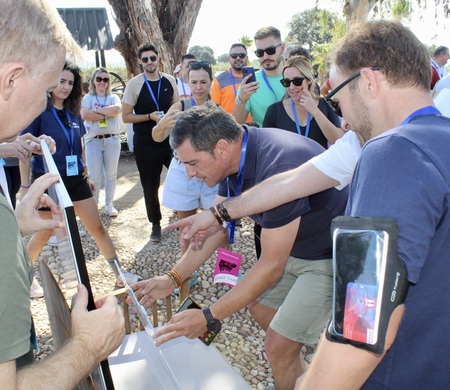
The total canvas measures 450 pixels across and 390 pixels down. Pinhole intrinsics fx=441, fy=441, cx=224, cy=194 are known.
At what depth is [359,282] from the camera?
36.5 inches

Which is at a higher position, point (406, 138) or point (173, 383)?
point (406, 138)

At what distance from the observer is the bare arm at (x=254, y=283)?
2.14 meters

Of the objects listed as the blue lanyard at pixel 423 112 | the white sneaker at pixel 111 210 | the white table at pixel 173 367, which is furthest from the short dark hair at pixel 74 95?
the blue lanyard at pixel 423 112

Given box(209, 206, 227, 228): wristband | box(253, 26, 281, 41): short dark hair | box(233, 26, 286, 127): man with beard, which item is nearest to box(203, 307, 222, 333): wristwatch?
Result: box(209, 206, 227, 228): wristband

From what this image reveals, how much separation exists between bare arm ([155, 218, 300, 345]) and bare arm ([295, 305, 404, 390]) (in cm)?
114

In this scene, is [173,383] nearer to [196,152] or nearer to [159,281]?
[159,281]

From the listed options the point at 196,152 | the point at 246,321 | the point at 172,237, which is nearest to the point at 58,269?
the point at 172,237

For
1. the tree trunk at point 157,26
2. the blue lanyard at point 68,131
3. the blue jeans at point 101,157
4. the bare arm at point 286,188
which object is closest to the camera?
the bare arm at point 286,188

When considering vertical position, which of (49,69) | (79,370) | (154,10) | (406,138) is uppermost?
(154,10)

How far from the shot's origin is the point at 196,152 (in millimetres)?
2408

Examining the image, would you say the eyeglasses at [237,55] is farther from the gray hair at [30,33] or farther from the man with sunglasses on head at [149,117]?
the gray hair at [30,33]

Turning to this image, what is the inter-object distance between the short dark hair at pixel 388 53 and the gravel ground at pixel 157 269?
2.37 m

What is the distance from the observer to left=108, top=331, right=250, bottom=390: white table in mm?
2354

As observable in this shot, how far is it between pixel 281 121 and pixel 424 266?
309cm
